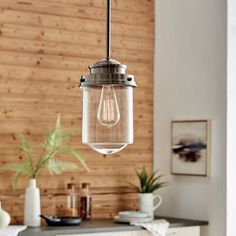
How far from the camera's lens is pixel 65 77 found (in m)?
5.70

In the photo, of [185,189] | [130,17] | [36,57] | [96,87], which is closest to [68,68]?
[36,57]

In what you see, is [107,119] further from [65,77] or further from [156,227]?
[65,77]

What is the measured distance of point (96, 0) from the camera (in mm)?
5906

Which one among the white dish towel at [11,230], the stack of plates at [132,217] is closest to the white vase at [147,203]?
the stack of plates at [132,217]

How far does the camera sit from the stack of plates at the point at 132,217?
5465 mm

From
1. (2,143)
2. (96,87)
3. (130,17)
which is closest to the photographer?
(96,87)

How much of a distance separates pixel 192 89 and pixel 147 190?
910 mm

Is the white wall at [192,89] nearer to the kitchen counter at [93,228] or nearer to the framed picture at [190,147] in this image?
the framed picture at [190,147]

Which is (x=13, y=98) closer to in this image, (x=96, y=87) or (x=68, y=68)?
(x=68, y=68)

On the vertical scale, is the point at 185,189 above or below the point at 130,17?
below

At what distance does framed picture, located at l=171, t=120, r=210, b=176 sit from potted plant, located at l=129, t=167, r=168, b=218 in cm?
19

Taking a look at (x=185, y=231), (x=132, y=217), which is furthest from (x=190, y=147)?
(x=132, y=217)

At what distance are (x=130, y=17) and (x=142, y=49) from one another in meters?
0.30

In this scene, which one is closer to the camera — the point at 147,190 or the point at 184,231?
the point at 184,231
